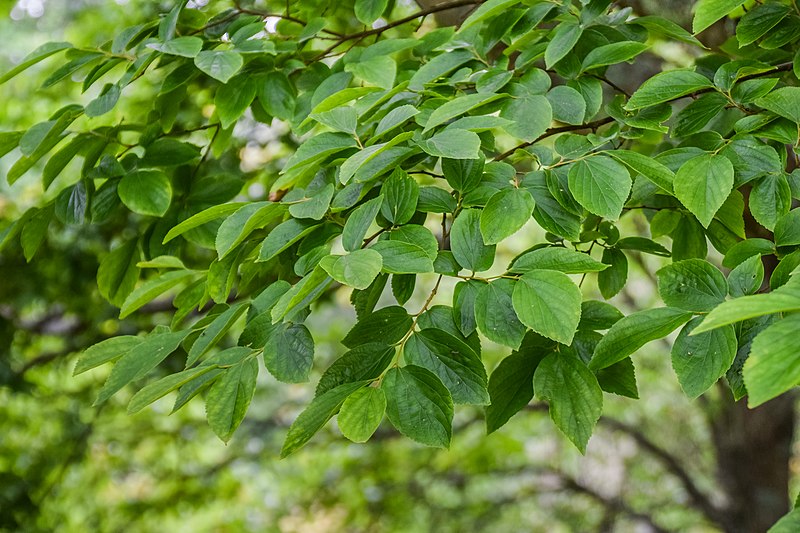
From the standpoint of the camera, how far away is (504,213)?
69 cm

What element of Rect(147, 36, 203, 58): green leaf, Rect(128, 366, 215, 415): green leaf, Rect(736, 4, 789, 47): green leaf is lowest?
Rect(736, 4, 789, 47): green leaf

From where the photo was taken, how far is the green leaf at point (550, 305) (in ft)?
2.09

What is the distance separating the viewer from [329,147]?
0.76 metres

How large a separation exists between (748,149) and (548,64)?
0.70 ft

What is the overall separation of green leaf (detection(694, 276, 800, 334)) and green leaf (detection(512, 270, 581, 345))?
161 millimetres

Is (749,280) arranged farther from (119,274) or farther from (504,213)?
(119,274)

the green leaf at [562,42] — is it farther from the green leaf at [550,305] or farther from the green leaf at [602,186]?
the green leaf at [550,305]

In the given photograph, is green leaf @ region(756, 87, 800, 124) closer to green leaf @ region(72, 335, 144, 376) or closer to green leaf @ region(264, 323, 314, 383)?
green leaf @ region(264, 323, 314, 383)

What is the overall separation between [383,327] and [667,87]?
14.4 inches

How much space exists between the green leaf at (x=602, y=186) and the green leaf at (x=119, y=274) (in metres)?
0.67

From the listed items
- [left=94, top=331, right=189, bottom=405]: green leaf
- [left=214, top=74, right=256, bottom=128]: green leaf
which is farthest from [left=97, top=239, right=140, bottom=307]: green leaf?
[left=94, top=331, right=189, bottom=405]: green leaf

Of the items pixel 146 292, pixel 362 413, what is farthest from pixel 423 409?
pixel 146 292

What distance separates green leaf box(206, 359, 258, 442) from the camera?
2.26 ft

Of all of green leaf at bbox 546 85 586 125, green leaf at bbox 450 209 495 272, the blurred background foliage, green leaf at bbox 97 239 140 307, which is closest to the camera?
green leaf at bbox 450 209 495 272
